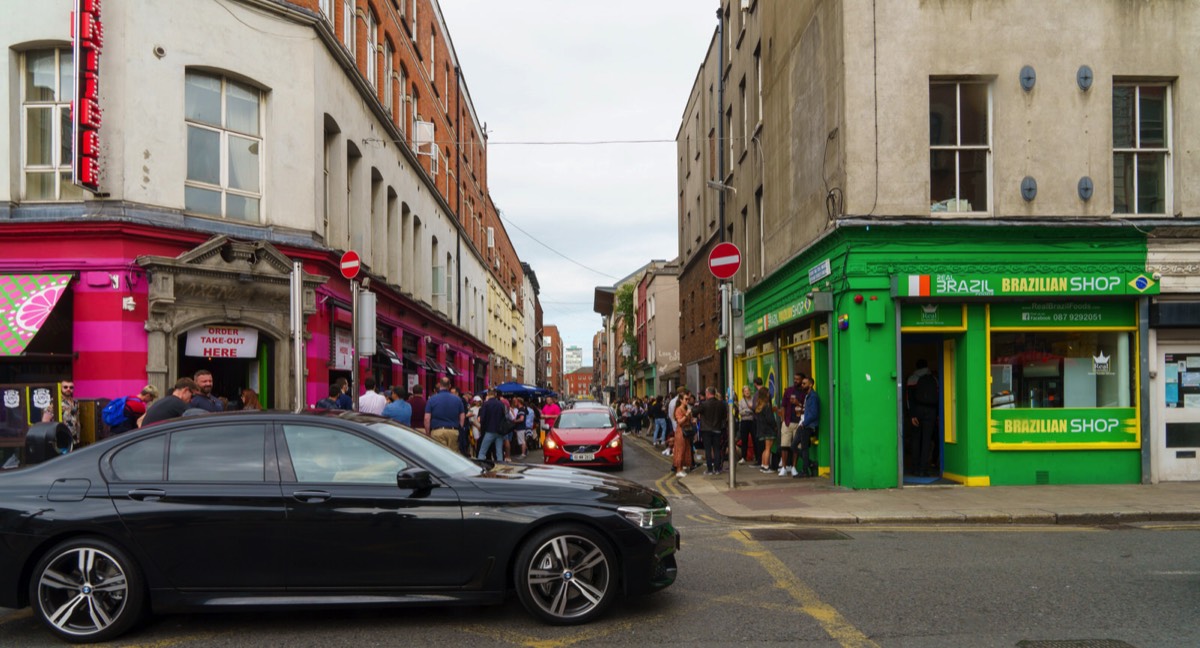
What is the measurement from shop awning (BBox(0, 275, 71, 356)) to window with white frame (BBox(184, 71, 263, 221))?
2418mm

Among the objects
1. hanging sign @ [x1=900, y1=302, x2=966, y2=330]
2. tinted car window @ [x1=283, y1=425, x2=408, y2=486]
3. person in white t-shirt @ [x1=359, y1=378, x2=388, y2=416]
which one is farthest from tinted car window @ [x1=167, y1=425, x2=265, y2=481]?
hanging sign @ [x1=900, y1=302, x2=966, y2=330]

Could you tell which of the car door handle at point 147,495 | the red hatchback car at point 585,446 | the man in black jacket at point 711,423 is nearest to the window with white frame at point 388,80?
the red hatchback car at point 585,446

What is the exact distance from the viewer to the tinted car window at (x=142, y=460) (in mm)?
5824

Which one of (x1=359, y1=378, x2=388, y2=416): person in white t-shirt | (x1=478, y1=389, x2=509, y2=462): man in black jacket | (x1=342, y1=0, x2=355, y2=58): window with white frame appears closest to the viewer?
(x1=359, y1=378, x2=388, y2=416): person in white t-shirt

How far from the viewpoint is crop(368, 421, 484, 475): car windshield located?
6.00 metres

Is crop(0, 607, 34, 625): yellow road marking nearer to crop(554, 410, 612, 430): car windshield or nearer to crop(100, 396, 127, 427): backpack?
crop(100, 396, 127, 427): backpack

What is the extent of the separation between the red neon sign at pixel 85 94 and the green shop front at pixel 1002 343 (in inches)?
440

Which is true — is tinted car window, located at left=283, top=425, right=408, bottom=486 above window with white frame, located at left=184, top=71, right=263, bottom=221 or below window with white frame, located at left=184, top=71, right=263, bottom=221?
below

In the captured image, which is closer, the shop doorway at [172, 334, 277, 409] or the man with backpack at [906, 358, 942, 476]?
the man with backpack at [906, 358, 942, 476]

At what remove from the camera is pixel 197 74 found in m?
14.9

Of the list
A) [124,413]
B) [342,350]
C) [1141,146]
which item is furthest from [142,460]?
[1141,146]

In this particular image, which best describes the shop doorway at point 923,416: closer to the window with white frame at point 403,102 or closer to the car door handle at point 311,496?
the car door handle at point 311,496

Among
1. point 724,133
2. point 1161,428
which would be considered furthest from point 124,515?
point 724,133

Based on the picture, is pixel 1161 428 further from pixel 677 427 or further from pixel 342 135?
pixel 342 135
